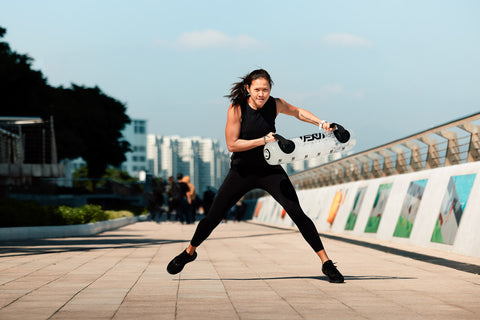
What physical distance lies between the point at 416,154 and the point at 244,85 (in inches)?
371

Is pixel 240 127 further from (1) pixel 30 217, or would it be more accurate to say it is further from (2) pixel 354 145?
(1) pixel 30 217

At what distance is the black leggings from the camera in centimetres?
733

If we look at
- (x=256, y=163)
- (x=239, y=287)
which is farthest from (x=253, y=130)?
(x=239, y=287)

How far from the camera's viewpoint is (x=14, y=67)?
1930 inches

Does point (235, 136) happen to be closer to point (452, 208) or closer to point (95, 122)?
point (452, 208)

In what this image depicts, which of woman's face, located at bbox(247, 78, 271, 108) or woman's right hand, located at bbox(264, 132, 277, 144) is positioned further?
woman's face, located at bbox(247, 78, 271, 108)

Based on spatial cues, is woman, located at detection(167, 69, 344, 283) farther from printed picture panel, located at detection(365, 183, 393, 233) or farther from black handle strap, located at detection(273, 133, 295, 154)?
printed picture panel, located at detection(365, 183, 393, 233)

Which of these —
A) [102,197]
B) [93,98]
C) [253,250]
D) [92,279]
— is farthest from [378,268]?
[93,98]

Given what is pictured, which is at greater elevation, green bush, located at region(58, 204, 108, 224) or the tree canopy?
the tree canopy

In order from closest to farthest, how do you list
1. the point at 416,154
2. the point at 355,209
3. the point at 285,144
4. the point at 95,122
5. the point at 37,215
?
the point at 285,144 → the point at 416,154 → the point at 37,215 → the point at 355,209 → the point at 95,122

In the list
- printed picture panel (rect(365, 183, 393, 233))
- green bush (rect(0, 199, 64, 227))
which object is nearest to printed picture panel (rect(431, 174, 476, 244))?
printed picture panel (rect(365, 183, 393, 233))

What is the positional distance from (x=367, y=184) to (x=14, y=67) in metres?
35.4

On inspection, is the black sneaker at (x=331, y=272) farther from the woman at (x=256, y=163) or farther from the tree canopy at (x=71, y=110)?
the tree canopy at (x=71, y=110)

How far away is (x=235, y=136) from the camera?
727 centimetres
